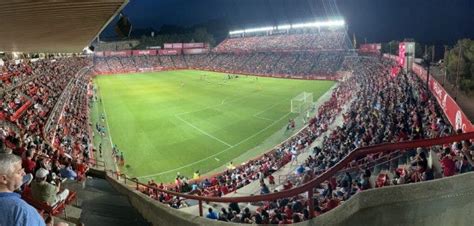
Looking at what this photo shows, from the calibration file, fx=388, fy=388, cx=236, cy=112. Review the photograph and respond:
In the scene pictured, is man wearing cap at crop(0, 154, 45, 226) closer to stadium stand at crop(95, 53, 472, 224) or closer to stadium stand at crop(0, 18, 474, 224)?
stadium stand at crop(0, 18, 474, 224)

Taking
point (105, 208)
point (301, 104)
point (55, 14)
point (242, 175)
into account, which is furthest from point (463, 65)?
point (55, 14)

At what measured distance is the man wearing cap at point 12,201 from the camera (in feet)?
8.99

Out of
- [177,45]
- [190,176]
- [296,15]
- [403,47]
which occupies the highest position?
[296,15]

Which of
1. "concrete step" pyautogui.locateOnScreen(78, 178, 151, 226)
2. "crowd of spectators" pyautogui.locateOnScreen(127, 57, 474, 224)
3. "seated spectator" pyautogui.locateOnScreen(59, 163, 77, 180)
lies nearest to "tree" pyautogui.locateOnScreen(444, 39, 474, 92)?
"crowd of spectators" pyautogui.locateOnScreen(127, 57, 474, 224)

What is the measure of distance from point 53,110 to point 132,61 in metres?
83.9

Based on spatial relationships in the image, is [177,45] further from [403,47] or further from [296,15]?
[403,47]

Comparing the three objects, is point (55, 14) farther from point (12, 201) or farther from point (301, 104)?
point (301, 104)

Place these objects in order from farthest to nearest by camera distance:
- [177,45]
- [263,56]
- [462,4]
A: [177,45] < [462,4] < [263,56]

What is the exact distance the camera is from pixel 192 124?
112 feet

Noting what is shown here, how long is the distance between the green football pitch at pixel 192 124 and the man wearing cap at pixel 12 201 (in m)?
19.0

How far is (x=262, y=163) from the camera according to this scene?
21328 mm

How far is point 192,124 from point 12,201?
3156 cm

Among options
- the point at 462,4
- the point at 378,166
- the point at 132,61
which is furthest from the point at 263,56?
the point at 378,166

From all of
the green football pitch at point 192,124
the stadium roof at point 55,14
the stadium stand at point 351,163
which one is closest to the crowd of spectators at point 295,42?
the green football pitch at point 192,124
